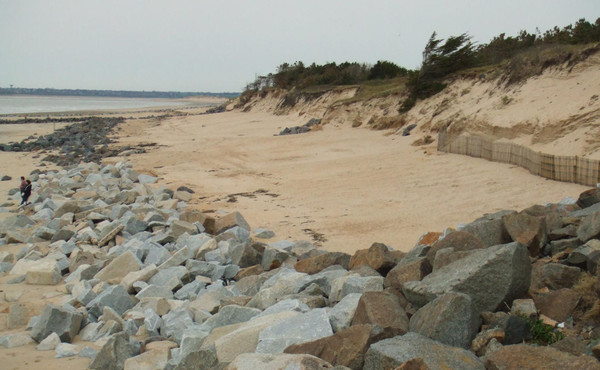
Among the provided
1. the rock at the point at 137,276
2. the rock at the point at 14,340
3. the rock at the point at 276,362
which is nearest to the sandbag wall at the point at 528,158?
the rock at the point at 137,276

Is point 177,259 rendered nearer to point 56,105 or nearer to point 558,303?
point 558,303

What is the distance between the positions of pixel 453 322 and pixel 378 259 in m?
2.27

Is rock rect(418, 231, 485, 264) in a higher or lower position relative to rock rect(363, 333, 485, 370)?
higher

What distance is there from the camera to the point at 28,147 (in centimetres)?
2748

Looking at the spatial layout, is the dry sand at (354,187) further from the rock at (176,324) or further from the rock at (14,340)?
the rock at (14,340)

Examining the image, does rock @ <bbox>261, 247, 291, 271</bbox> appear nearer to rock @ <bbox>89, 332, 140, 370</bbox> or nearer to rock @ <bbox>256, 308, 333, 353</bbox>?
rock @ <bbox>89, 332, 140, 370</bbox>

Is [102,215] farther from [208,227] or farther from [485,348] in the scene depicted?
[485,348]

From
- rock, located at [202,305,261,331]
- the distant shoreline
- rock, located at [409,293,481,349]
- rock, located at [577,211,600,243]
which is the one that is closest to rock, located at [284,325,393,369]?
rock, located at [409,293,481,349]

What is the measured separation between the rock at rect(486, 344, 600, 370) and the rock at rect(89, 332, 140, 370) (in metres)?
3.28

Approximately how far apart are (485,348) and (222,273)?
4381mm

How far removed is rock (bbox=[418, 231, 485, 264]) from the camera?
15.8 ft

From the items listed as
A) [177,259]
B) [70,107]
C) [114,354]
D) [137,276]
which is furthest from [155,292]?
[70,107]

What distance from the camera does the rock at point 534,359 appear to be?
9.20ft

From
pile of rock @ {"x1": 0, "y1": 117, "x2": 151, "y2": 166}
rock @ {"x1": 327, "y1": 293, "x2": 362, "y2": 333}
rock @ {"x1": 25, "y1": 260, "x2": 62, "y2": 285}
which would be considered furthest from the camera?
pile of rock @ {"x1": 0, "y1": 117, "x2": 151, "y2": 166}
